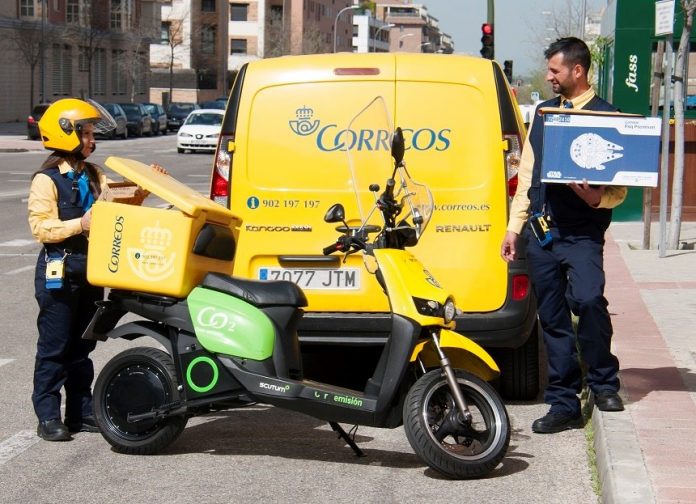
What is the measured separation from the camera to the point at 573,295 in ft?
21.6

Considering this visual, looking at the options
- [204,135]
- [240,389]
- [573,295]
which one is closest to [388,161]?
[573,295]

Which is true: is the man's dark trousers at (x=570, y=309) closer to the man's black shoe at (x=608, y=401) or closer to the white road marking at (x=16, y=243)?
the man's black shoe at (x=608, y=401)

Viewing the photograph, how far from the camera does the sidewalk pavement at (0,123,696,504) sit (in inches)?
210

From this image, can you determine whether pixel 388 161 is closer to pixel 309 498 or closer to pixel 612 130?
pixel 612 130

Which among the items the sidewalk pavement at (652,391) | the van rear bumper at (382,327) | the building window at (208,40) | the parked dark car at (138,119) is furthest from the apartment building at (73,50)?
the van rear bumper at (382,327)

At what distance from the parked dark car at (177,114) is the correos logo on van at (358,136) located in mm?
60865

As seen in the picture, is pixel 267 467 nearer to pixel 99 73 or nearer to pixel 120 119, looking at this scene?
pixel 120 119

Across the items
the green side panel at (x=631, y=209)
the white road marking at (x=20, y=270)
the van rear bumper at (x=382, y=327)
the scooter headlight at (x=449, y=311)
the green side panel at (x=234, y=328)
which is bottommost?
the white road marking at (x=20, y=270)

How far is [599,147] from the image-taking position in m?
6.32

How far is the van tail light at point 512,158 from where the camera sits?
7090 millimetres

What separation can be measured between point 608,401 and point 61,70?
69128mm

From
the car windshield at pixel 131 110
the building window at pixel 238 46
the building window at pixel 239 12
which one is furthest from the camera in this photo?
the building window at pixel 238 46

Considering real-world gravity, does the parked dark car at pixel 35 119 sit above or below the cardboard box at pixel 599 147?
below

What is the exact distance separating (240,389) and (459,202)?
1692 mm
